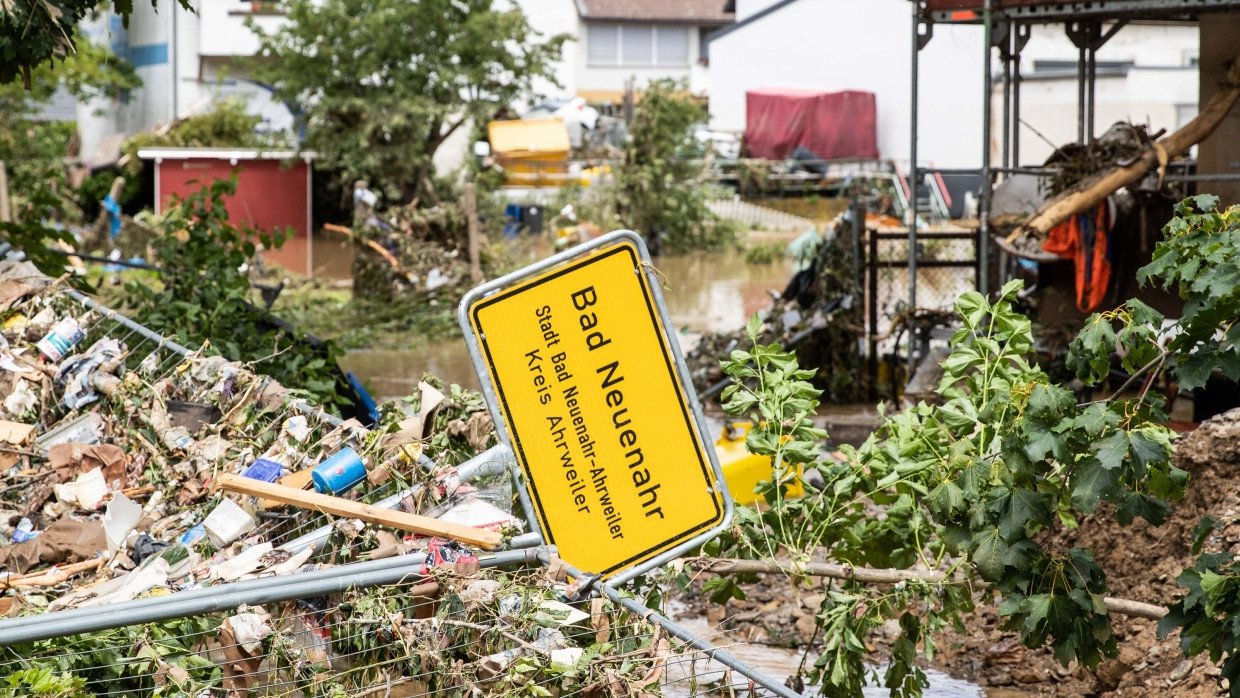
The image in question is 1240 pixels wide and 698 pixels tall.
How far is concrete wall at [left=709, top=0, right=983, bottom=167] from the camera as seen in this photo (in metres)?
33.2

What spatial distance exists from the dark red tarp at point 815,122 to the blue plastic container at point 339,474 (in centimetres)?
3273

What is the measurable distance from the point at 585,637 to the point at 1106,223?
7.49m

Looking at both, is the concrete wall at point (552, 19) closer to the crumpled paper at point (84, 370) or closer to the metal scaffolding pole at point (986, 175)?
the metal scaffolding pole at point (986, 175)

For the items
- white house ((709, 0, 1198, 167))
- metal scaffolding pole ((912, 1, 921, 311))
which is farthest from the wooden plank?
white house ((709, 0, 1198, 167))

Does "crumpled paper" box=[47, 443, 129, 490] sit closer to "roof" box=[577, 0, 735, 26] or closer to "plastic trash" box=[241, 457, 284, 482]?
"plastic trash" box=[241, 457, 284, 482]

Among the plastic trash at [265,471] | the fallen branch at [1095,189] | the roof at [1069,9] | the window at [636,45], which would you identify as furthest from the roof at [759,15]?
the plastic trash at [265,471]

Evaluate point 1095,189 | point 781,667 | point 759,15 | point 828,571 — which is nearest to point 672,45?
point 759,15

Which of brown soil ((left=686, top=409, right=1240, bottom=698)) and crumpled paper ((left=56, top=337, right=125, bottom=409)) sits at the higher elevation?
crumpled paper ((left=56, top=337, right=125, bottom=409))

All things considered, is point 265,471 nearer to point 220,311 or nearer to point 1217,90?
point 220,311

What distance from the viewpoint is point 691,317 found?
18.0m

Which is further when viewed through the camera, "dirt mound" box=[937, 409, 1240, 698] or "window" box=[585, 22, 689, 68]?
"window" box=[585, 22, 689, 68]

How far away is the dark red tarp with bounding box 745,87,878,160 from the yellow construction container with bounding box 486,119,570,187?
796cm

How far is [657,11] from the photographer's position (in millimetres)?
47188

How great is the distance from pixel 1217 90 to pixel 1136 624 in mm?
6099
